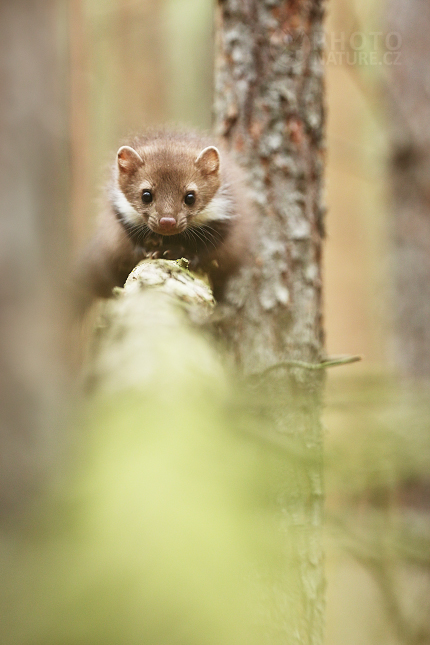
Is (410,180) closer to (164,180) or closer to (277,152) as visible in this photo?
(277,152)

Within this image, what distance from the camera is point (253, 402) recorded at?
0.88 meters

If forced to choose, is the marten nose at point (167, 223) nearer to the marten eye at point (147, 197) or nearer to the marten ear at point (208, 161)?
the marten eye at point (147, 197)

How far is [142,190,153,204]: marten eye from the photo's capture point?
3.22 metres

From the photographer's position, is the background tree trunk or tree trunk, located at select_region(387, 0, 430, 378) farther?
tree trunk, located at select_region(387, 0, 430, 378)

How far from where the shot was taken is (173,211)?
10.4ft

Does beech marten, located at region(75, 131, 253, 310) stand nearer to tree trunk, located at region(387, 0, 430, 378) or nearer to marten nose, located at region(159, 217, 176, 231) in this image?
marten nose, located at region(159, 217, 176, 231)

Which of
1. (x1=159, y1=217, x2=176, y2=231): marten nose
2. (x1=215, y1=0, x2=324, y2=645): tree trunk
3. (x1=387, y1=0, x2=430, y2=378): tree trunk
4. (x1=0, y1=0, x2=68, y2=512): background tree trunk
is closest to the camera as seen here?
(x1=0, y1=0, x2=68, y2=512): background tree trunk

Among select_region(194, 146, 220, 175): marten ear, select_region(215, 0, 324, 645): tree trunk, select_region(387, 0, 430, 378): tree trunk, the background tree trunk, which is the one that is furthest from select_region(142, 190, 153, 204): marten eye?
select_region(387, 0, 430, 378): tree trunk

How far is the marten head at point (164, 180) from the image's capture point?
3.21 m

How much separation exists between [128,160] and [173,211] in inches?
14.9

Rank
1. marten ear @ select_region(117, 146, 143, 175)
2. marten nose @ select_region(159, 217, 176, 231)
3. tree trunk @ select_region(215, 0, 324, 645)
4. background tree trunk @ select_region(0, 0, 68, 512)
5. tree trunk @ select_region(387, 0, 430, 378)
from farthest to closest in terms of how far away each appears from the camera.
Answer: tree trunk @ select_region(387, 0, 430, 378) < tree trunk @ select_region(215, 0, 324, 645) < marten ear @ select_region(117, 146, 143, 175) < marten nose @ select_region(159, 217, 176, 231) < background tree trunk @ select_region(0, 0, 68, 512)

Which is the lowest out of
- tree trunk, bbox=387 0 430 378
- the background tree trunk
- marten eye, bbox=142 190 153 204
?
the background tree trunk

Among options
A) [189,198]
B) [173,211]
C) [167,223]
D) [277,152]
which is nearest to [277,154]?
[277,152]

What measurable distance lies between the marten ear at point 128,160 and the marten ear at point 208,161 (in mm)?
307
